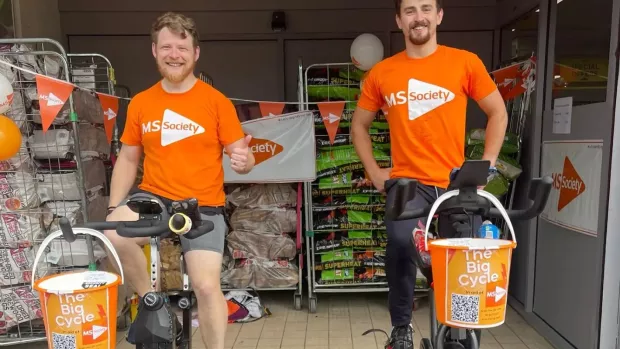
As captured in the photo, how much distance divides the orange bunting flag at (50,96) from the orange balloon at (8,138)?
0.51ft

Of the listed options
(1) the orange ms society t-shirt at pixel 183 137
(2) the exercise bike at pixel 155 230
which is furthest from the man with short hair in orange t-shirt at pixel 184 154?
(2) the exercise bike at pixel 155 230

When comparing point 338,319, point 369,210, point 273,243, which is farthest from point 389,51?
point 338,319

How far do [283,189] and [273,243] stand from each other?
1.48ft

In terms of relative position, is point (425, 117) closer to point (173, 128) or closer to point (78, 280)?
point (173, 128)

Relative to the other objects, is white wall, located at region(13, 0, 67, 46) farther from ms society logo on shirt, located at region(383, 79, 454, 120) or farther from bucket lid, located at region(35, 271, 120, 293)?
ms society logo on shirt, located at region(383, 79, 454, 120)

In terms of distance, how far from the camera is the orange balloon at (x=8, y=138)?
2.54m

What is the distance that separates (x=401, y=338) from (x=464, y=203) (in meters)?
0.84

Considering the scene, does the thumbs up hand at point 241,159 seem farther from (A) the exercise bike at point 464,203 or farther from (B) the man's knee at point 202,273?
(A) the exercise bike at point 464,203

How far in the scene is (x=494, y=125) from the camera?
2.00 metres

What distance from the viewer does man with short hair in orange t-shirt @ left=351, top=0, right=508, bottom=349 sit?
1994 mm

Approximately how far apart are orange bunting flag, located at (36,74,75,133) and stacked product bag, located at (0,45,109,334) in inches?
15.4

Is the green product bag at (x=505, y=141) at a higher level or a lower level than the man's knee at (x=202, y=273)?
higher

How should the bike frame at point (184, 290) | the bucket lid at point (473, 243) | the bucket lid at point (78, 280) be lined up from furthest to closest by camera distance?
the bike frame at point (184, 290) < the bucket lid at point (78, 280) < the bucket lid at point (473, 243)

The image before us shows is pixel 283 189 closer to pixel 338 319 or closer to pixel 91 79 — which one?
pixel 338 319
